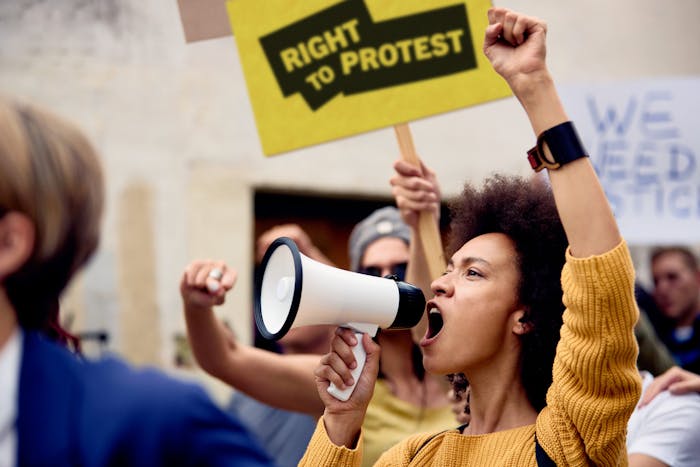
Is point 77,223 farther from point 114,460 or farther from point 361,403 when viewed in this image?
point 361,403

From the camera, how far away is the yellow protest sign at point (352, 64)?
2725mm

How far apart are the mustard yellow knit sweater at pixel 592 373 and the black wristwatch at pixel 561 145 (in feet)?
0.54

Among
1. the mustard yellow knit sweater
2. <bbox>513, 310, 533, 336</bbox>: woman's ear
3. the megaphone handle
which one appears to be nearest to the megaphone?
the megaphone handle

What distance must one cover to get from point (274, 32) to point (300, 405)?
99 cm

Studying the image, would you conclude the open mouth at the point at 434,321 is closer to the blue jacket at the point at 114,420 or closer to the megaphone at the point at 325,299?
the megaphone at the point at 325,299

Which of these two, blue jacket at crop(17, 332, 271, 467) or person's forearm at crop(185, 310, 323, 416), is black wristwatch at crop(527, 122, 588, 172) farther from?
person's forearm at crop(185, 310, 323, 416)

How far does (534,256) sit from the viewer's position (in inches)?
83.4

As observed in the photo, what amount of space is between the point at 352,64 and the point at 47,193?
1.64 meters

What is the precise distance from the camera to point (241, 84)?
19.9ft


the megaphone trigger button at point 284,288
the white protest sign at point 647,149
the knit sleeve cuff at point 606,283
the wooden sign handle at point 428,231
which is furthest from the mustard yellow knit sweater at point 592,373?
the white protest sign at point 647,149

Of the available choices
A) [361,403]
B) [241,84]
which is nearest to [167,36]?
[241,84]

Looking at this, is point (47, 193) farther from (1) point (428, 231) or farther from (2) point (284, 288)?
(1) point (428, 231)

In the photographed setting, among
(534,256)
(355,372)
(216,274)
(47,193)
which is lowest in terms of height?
(355,372)

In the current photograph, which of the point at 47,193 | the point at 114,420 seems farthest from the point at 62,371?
the point at 47,193
